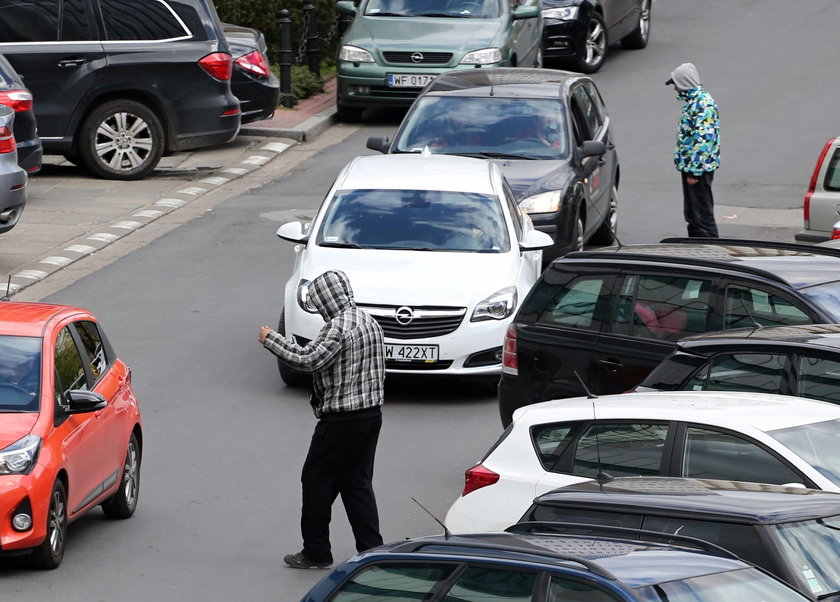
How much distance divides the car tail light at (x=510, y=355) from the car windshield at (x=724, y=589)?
5.96 metres

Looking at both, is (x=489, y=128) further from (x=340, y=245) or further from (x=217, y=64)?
(x=217, y=64)

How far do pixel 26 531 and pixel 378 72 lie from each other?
50.2ft

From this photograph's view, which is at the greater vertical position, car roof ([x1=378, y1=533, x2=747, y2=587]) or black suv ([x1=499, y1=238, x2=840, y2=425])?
car roof ([x1=378, y1=533, x2=747, y2=587])

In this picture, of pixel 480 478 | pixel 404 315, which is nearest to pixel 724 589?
pixel 480 478

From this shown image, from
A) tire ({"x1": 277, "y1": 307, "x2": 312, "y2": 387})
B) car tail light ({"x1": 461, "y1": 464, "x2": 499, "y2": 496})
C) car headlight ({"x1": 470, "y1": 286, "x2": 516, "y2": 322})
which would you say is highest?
car tail light ({"x1": 461, "y1": 464, "x2": 499, "y2": 496})

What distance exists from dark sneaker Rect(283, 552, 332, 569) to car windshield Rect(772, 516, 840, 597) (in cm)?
380

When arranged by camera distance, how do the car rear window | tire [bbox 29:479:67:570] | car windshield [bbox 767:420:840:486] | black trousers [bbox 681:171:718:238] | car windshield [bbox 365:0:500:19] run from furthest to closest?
car windshield [bbox 365:0:500:19] < the car rear window < black trousers [bbox 681:171:718:238] < tire [bbox 29:479:67:570] < car windshield [bbox 767:420:840:486]

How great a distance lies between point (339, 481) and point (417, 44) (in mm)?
14832

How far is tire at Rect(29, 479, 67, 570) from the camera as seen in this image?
900cm

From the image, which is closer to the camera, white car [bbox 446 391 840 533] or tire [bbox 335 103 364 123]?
white car [bbox 446 391 840 533]

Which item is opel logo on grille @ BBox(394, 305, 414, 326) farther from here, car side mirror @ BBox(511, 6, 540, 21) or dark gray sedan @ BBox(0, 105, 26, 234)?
car side mirror @ BBox(511, 6, 540, 21)

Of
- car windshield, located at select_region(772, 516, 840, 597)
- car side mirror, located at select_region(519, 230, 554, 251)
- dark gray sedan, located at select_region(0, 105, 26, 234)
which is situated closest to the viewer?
car windshield, located at select_region(772, 516, 840, 597)

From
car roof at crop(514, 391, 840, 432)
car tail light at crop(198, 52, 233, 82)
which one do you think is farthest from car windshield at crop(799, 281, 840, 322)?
car tail light at crop(198, 52, 233, 82)

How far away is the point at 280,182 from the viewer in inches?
843
